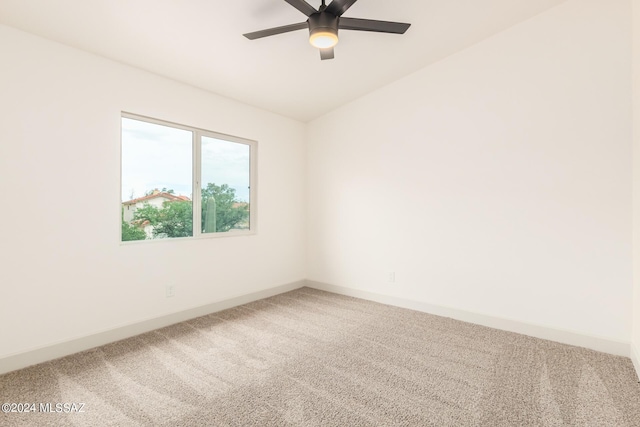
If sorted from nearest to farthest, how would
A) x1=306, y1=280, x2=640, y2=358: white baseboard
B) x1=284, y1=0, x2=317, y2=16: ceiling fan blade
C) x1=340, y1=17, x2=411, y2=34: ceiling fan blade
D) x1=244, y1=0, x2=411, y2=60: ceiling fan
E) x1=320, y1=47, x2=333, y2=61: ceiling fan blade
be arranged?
1. x1=284, y1=0, x2=317, y2=16: ceiling fan blade
2. x1=244, y1=0, x2=411, y2=60: ceiling fan
3. x1=340, y1=17, x2=411, y2=34: ceiling fan blade
4. x1=320, y1=47, x2=333, y2=61: ceiling fan blade
5. x1=306, y1=280, x2=640, y2=358: white baseboard

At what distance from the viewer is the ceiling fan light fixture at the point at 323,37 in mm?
2049

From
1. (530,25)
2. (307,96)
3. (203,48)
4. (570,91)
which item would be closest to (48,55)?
(203,48)

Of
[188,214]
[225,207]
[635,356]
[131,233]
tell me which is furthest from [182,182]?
[635,356]

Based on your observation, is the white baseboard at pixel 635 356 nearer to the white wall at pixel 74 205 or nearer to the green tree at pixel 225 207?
the white wall at pixel 74 205

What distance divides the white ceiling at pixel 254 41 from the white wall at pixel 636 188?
72 centimetres

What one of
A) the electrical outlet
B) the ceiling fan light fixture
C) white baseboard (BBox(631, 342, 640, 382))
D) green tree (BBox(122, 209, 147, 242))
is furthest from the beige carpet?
the ceiling fan light fixture

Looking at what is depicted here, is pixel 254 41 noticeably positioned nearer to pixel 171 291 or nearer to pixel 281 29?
pixel 281 29

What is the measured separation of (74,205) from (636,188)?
4.50 meters

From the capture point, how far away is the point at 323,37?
2090mm

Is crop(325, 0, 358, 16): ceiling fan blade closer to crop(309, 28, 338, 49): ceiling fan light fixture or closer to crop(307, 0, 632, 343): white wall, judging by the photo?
crop(309, 28, 338, 49): ceiling fan light fixture

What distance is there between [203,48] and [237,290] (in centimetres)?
269

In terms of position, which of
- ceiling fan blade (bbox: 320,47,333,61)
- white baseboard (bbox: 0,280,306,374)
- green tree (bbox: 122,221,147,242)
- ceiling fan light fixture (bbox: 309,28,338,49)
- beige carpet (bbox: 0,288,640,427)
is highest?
ceiling fan blade (bbox: 320,47,333,61)

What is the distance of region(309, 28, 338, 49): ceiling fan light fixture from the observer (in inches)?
80.7

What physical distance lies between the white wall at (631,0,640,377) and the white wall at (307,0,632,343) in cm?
7
